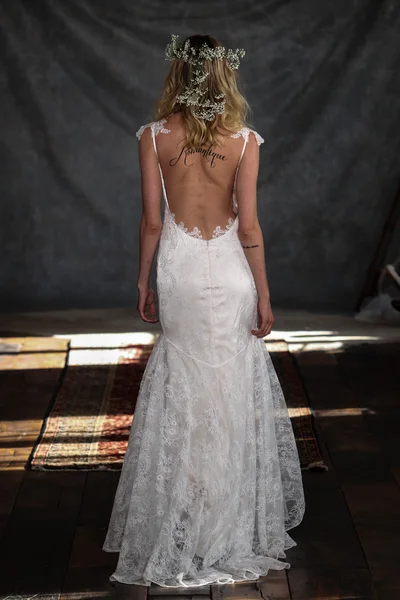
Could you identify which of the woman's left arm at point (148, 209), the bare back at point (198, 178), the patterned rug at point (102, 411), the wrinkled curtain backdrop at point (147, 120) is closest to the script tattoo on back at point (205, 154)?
the bare back at point (198, 178)

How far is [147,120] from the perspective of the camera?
22.2 feet

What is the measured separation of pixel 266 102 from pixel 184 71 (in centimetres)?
396

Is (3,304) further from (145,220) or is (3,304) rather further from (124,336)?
(145,220)

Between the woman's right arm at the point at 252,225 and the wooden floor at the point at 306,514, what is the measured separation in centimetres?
82

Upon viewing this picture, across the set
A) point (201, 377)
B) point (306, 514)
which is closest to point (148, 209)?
point (201, 377)

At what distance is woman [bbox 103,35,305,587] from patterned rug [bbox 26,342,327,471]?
0.82 meters

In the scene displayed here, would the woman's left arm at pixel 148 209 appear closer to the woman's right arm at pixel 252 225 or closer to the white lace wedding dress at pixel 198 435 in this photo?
the white lace wedding dress at pixel 198 435

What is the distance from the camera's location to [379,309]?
673 centimetres

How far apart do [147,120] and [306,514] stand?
3918 mm

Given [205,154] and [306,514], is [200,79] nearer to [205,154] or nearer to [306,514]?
[205,154]

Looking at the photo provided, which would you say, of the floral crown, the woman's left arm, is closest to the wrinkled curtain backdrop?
the woman's left arm

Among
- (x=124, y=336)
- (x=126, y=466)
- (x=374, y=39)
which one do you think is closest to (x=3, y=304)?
(x=124, y=336)

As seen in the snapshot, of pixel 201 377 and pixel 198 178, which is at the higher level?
pixel 198 178

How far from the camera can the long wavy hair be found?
2.92 metres
